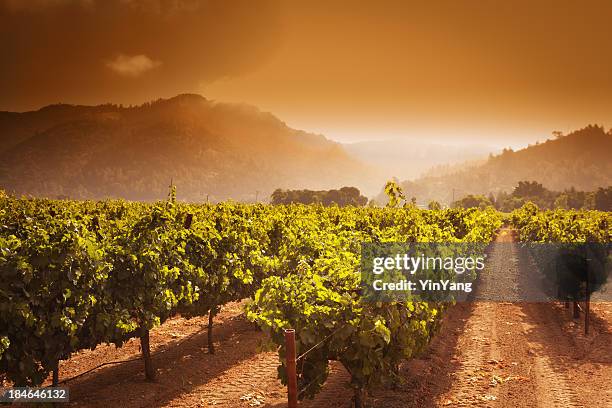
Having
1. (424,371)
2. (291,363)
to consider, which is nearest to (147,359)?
(424,371)

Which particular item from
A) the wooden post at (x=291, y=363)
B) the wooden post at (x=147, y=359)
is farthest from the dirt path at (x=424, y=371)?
the wooden post at (x=291, y=363)

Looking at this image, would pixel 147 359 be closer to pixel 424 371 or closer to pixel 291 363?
pixel 424 371

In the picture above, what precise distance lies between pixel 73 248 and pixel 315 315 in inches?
189

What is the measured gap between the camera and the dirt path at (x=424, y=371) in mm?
9656

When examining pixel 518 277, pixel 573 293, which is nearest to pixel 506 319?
pixel 573 293

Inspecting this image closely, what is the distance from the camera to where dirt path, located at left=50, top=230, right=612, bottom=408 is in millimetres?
9656

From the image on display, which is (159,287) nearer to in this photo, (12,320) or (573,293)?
(12,320)

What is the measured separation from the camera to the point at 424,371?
433 inches

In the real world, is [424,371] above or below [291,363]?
below

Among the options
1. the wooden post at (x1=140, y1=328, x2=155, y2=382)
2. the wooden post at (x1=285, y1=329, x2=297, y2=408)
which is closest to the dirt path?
the wooden post at (x1=140, y1=328, x2=155, y2=382)

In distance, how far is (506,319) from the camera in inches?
623

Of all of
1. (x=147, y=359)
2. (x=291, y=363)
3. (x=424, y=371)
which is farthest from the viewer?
(x=424, y=371)

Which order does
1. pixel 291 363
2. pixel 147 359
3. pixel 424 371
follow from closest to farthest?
pixel 291 363 < pixel 147 359 < pixel 424 371

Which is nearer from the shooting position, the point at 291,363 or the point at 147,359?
the point at 291,363
